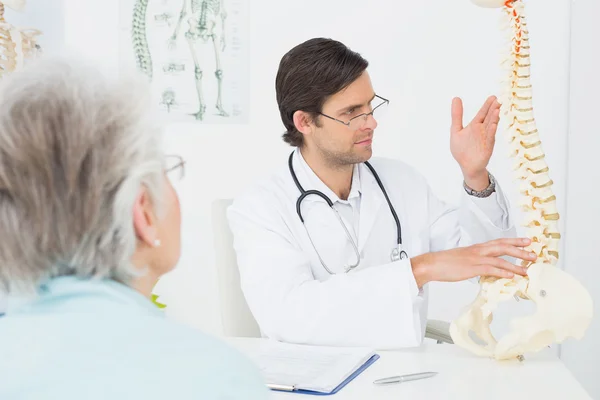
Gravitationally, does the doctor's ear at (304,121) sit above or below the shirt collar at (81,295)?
above

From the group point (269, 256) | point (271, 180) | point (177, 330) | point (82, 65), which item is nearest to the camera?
point (177, 330)

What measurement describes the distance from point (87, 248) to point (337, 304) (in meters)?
0.94

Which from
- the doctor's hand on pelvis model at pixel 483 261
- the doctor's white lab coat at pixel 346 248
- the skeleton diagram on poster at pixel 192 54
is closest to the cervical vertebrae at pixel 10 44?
the skeleton diagram on poster at pixel 192 54

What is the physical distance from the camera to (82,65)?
2.73ft

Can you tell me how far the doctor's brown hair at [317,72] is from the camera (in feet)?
6.88

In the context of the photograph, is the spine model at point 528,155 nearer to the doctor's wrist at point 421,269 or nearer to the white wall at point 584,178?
the doctor's wrist at point 421,269

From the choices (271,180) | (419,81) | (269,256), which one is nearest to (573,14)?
(419,81)

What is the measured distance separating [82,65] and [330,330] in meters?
0.98

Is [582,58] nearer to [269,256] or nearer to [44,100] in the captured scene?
[269,256]

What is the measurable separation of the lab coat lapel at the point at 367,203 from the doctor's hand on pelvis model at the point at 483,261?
47cm

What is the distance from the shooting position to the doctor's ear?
2172 mm

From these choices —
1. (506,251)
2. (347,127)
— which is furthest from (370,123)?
(506,251)

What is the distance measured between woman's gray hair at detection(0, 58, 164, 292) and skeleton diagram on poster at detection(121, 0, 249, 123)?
266 centimetres

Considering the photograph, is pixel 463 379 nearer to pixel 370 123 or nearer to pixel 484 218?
pixel 484 218
